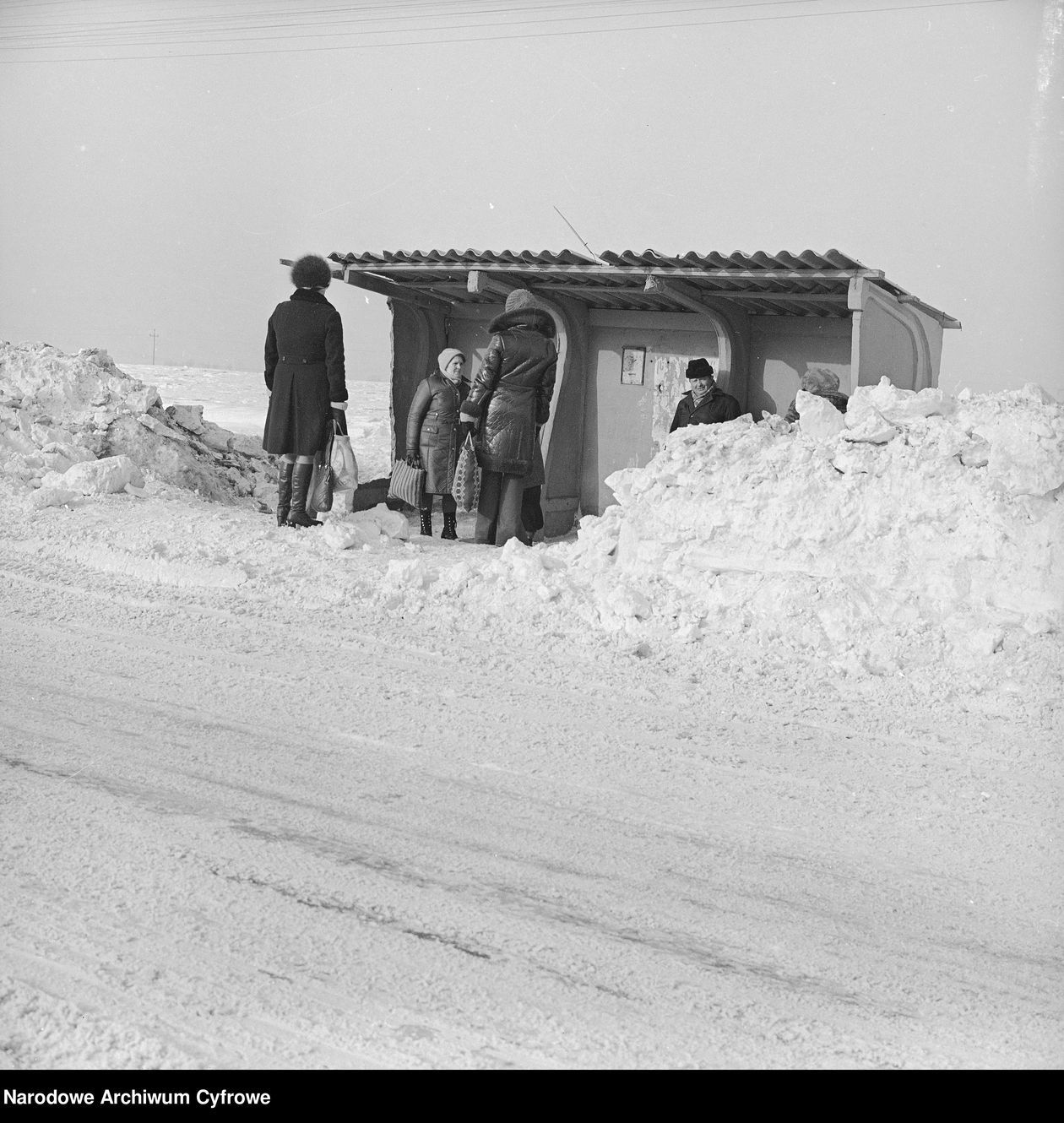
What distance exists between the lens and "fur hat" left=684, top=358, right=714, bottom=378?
882 centimetres

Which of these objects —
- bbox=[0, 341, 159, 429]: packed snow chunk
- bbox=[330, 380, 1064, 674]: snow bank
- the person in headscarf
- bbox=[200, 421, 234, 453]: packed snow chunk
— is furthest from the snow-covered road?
bbox=[200, 421, 234, 453]: packed snow chunk

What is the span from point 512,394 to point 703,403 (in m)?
1.64

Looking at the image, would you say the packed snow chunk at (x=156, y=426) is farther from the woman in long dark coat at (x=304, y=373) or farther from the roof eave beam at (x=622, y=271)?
the woman in long dark coat at (x=304, y=373)

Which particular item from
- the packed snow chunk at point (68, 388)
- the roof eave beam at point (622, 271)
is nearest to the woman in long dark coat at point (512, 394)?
the roof eave beam at point (622, 271)

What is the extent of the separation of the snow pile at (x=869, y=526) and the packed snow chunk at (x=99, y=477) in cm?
412

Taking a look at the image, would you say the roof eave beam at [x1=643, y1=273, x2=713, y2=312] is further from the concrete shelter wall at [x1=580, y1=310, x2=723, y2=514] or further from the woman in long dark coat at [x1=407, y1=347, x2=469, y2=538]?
the woman in long dark coat at [x1=407, y1=347, x2=469, y2=538]

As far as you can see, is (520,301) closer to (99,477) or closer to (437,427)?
(437,427)

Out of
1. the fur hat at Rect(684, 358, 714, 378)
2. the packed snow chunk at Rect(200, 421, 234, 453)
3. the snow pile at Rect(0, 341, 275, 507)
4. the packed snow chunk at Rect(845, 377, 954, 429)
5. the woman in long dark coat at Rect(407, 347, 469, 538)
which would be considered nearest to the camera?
the packed snow chunk at Rect(845, 377, 954, 429)

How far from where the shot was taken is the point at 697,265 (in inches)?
328

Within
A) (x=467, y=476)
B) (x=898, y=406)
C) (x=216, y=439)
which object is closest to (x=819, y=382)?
(x=898, y=406)

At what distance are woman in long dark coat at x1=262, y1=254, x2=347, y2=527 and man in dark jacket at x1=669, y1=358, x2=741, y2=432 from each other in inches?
110

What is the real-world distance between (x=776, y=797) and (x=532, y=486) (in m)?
5.50
